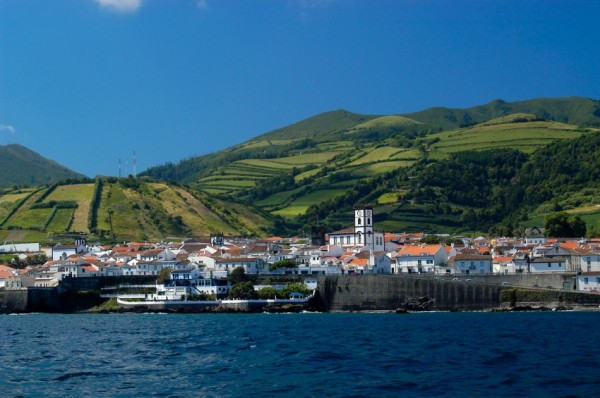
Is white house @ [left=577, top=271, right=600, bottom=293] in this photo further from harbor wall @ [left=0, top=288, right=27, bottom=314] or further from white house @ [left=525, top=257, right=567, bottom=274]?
harbor wall @ [left=0, top=288, right=27, bottom=314]

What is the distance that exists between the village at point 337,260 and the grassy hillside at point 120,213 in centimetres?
2749

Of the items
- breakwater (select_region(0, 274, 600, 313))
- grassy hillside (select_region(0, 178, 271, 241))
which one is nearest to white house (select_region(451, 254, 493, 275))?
breakwater (select_region(0, 274, 600, 313))

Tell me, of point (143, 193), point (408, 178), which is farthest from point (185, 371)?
point (408, 178)

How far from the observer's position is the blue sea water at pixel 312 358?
3825 centimetres

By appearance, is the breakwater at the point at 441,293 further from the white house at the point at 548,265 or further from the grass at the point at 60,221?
the grass at the point at 60,221

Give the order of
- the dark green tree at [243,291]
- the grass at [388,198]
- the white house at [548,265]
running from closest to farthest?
the white house at [548,265] < the dark green tree at [243,291] < the grass at [388,198]

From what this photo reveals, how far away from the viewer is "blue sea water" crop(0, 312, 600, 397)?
38250mm

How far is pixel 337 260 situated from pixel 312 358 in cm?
6420

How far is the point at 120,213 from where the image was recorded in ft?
560

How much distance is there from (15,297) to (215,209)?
81776mm

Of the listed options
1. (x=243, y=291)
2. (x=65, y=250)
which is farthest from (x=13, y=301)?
(x=65, y=250)

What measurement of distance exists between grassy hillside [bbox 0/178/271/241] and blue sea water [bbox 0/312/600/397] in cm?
8455

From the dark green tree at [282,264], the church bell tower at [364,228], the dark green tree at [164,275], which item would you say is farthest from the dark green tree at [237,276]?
the church bell tower at [364,228]

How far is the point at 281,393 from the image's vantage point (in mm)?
37188
